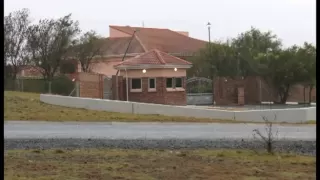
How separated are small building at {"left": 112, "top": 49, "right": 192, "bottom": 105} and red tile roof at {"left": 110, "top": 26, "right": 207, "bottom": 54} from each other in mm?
18132

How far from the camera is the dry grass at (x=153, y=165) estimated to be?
8.20 metres

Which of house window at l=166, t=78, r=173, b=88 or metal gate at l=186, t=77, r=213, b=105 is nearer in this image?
house window at l=166, t=78, r=173, b=88

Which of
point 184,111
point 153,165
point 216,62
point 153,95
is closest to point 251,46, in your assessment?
point 216,62

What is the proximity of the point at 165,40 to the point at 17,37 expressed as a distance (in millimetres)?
25897

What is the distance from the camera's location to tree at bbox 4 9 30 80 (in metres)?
44.5

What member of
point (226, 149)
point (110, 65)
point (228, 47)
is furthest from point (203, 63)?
point (226, 149)

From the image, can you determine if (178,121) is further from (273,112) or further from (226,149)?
(226,149)

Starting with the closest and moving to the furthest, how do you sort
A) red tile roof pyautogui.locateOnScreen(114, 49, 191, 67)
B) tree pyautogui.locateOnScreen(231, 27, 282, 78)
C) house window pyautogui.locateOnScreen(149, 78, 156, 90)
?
1. house window pyautogui.locateOnScreen(149, 78, 156, 90)
2. red tile roof pyautogui.locateOnScreen(114, 49, 191, 67)
3. tree pyautogui.locateOnScreen(231, 27, 282, 78)

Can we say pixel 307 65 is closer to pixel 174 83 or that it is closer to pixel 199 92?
pixel 199 92

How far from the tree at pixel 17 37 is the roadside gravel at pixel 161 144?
31352 mm

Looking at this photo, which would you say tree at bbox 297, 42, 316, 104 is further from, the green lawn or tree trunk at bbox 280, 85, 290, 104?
the green lawn

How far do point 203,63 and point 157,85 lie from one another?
13191mm

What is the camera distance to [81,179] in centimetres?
780

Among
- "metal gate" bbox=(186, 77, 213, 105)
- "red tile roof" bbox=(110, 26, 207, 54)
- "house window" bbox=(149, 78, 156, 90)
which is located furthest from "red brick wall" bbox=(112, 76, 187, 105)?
"red tile roof" bbox=(110, 26, 207, 54)
